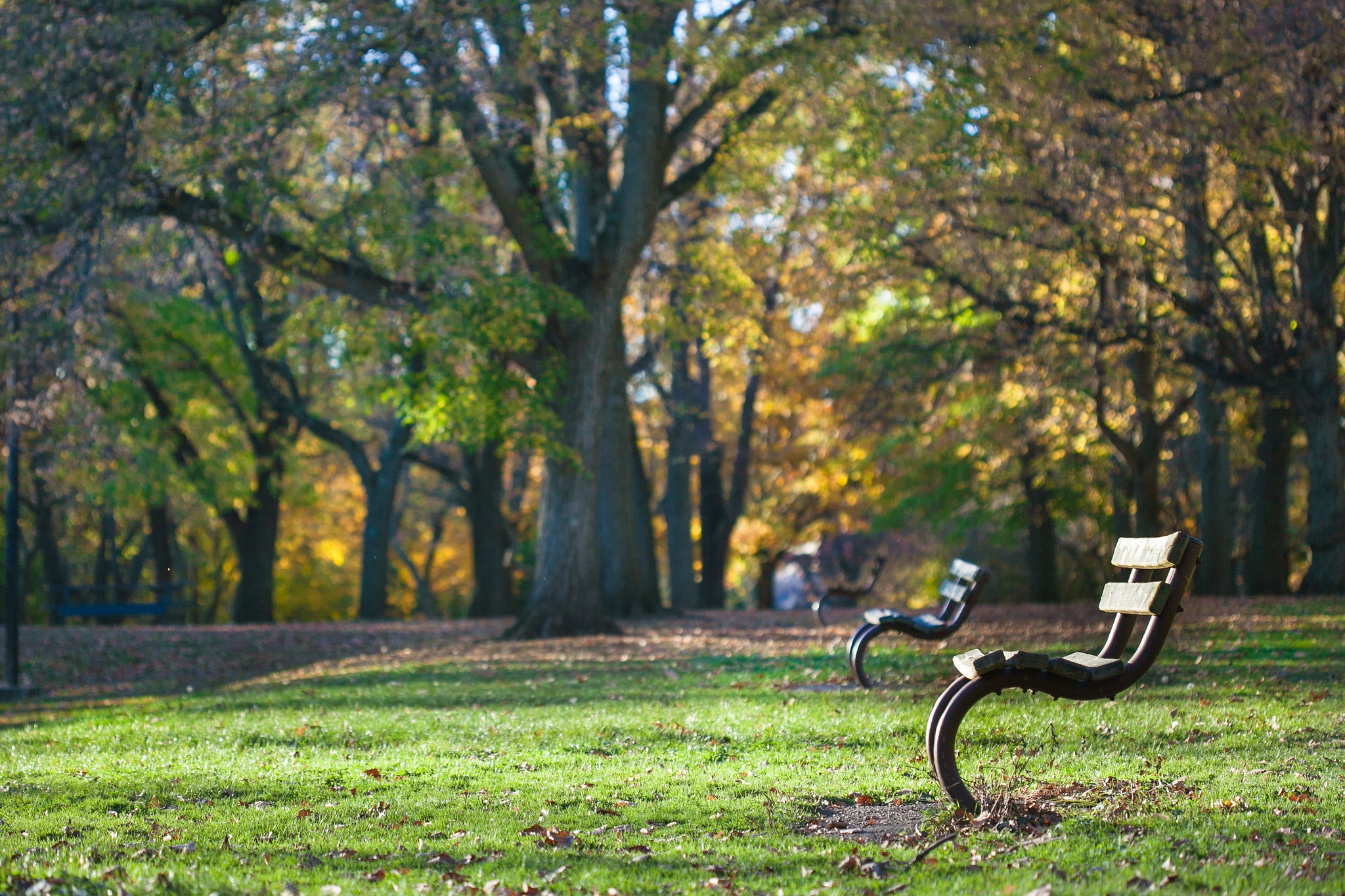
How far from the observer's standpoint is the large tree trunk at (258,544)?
26.9 m

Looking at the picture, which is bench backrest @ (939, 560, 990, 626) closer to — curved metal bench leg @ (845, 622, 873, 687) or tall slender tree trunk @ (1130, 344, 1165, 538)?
curved metal bench leg @ (845, 622, 873, 687)

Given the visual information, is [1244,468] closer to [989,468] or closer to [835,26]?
[989,468]

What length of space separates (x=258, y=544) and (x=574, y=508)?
14.0 meters

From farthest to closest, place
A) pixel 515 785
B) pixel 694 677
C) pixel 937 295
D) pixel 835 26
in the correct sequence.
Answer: pixel 937 295 < pixel 835 26 < pixel 694 677 < pixel 515 785

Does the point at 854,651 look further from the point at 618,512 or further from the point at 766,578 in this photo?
the point at 766,578

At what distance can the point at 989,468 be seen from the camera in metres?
28.4

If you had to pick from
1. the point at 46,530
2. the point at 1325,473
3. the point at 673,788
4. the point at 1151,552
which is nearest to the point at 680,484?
the point at 1325,473

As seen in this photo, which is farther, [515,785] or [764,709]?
[764,709]

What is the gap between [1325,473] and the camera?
1877 centimetres

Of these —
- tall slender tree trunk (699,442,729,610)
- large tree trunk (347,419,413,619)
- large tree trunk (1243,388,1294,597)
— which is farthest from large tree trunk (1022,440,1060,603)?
large tree trunk (347,419,413,619)

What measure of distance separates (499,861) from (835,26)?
43.0 feet

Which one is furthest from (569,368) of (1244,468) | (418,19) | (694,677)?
(1244,468)

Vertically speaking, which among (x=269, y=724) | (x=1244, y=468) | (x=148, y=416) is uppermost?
(x=148, y=416)

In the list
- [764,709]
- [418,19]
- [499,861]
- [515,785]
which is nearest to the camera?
[499,861]
